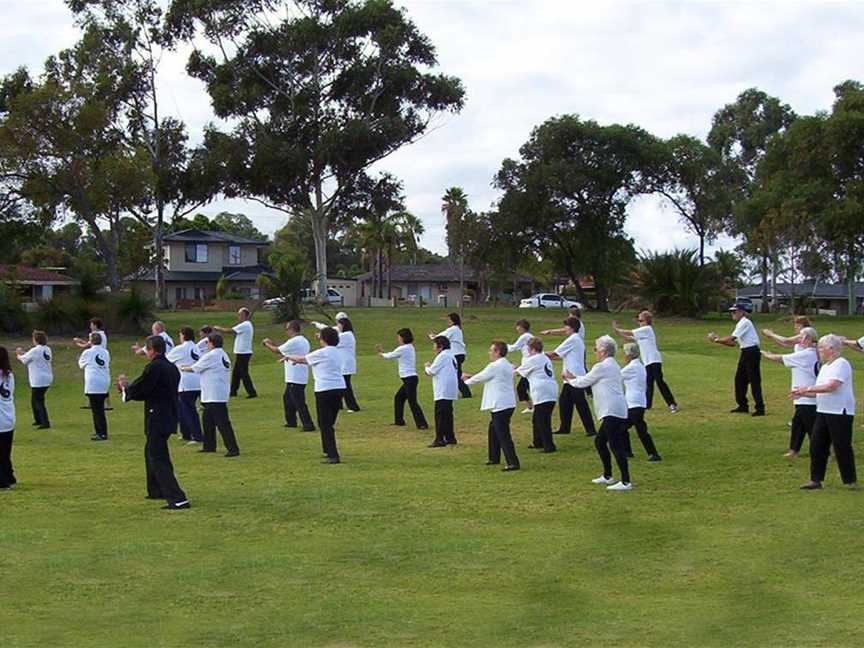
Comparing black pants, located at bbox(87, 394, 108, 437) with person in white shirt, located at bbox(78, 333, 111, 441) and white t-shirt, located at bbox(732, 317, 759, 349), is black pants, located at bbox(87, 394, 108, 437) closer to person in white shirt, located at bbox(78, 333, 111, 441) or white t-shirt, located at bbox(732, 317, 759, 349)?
person in white shirt, located at bbox(78, 333, 111, 441)

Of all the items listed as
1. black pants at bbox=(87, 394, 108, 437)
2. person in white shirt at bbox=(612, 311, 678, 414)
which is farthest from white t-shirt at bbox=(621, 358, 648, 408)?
black pants at bbox=(87, 394, 108, 437)

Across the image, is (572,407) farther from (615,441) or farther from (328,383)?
(615,441)

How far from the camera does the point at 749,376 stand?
20.0 meters

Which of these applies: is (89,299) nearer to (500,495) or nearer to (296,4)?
(296,4)

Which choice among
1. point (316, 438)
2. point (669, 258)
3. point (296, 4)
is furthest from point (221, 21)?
point (316, 438)

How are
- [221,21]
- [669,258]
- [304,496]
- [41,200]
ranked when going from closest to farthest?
[304,496], [41,200], [669,258], [221,21]

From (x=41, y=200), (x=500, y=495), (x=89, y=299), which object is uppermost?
(x=41, y=200)

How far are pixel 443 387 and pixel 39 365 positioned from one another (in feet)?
26.9

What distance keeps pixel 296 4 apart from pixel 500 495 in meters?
48.0

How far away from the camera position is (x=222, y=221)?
Result: 139500 mm

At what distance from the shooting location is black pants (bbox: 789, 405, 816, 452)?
1456 centimetres

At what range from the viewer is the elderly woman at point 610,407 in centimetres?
1374

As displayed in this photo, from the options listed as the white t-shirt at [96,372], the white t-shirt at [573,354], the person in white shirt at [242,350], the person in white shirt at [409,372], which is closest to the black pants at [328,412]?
the person in white shirt at [409,372]

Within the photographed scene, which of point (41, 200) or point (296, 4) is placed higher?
point (296, 4)
